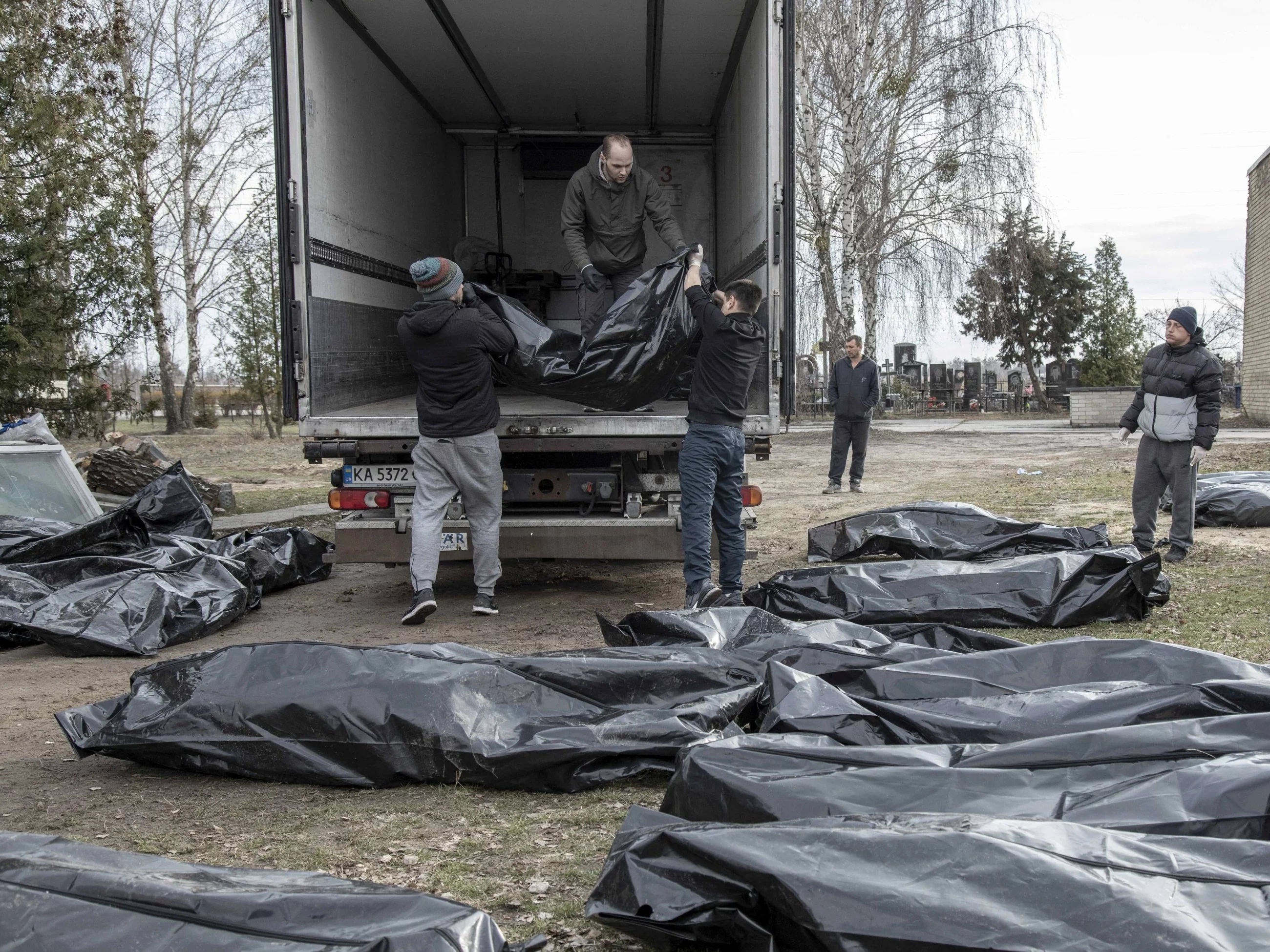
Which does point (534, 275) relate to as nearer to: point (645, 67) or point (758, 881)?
point (645, 67)

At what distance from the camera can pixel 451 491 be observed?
222 inches

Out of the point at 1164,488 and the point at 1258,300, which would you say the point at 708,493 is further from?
the point at 1258,300

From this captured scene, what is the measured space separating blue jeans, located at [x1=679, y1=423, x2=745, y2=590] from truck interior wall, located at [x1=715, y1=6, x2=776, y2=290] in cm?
102

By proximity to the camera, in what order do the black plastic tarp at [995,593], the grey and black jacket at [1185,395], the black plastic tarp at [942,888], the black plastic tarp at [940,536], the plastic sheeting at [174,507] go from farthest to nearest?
1. the plastic sheeting at [174,507]
2. the grey and black jacket at [1185,395]
3. the black plastic tarp at [940,536]
4. the black plastic tarp at [995,593]
5. the black plastic tarp at [942,888]

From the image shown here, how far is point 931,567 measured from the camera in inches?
221

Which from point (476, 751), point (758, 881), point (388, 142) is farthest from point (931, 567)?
point (388, 142)

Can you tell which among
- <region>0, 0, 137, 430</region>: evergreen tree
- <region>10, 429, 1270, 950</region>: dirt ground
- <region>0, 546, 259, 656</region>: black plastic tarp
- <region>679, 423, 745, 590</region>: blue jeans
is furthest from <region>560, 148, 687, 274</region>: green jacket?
<region>0, 0, 137, 430</region>: evergreen tree

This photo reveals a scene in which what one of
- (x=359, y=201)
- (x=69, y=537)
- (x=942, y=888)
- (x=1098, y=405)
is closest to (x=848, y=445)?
(x=359, y=201)

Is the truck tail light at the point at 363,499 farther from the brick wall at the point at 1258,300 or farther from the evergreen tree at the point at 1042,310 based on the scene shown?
the evergreen tree at the point at 1042,310

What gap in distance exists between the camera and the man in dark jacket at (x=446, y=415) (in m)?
5.52

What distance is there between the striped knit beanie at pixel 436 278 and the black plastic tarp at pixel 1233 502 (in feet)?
18.4

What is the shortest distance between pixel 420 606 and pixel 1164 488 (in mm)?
4823

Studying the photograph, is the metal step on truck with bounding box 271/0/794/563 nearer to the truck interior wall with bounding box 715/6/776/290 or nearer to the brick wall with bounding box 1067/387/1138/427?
the truck interior wall with bounding box 715/6/776/290

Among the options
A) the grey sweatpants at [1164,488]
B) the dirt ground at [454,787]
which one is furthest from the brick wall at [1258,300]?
the grey sweatpants at [1164,488]
